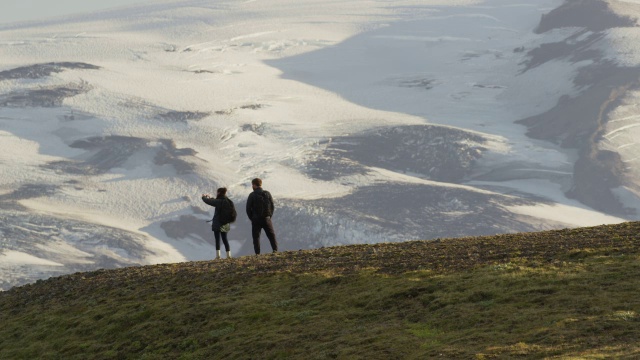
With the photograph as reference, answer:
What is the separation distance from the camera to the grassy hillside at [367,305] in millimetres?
26875

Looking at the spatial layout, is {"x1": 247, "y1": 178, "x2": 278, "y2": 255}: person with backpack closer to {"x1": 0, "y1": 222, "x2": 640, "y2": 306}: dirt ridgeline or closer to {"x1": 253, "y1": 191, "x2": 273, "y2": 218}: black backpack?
{"x1": 253, "y1": 191, "x2": 273, "y2": 218}: black backpack

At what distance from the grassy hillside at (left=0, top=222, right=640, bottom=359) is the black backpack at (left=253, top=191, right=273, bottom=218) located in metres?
2.14

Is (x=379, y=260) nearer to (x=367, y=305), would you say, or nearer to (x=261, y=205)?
(x=367, y=305)

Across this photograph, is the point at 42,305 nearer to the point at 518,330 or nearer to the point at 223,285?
the point at 223,285

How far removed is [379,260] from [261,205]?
314 inches

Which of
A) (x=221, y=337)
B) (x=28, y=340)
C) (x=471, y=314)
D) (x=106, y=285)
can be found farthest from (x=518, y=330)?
(x=106, y=285)

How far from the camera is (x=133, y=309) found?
37469 mm

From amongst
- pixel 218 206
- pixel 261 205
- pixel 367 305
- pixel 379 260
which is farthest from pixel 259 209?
pixel 367 305

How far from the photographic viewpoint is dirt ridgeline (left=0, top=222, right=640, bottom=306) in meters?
35.9

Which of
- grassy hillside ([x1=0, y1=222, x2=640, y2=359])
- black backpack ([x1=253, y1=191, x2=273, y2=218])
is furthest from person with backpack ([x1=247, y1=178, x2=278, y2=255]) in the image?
grassy hillside ([x1=0, y1=222, x2=640, y2=359])

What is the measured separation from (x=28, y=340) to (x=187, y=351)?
8005 mm

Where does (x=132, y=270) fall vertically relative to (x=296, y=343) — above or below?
below

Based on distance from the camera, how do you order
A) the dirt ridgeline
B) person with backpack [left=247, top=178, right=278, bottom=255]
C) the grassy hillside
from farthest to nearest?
1. person with backpack [left=247, top=178, right=278, bottom=255]
2. the dirt ridgeline
3. the grassy hillside

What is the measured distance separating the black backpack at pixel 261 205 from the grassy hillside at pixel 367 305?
7.01 feet
